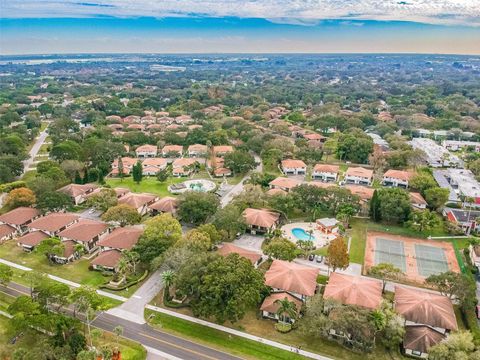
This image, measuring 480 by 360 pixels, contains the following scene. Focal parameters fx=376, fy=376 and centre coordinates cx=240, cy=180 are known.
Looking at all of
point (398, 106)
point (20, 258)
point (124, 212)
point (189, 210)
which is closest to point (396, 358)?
point (189, 210)

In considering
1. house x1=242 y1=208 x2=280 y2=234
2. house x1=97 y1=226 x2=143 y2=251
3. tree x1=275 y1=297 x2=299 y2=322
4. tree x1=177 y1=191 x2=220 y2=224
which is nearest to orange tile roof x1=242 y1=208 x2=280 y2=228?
house x1=242 y1=208 x2=280 y2=234

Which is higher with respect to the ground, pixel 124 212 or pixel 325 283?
pixel 124 212

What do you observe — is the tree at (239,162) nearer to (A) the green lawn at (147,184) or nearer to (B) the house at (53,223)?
(A) the green lawn at (147,184)

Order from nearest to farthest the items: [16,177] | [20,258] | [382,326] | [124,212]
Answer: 1. [382,326]
2. [20,258]
3. [124,212]
4. [16,177]

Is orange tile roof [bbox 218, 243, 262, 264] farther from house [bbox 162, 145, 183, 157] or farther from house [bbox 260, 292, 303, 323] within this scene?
house [bbox 162, 145, 183, 157]

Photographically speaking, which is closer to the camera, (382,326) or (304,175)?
(382,326)

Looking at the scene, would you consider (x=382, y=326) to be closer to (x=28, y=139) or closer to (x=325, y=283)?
(x=325, y=283)

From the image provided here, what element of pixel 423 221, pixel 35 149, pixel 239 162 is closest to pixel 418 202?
pixel 423 221

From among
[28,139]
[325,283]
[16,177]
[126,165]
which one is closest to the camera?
[325,283]
